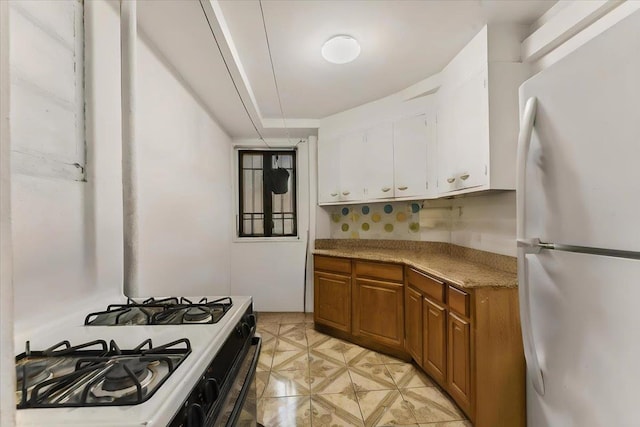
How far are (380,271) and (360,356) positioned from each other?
787 mm

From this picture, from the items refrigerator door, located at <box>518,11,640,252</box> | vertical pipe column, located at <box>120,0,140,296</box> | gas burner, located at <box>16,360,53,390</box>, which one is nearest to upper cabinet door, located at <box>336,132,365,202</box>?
refrigerator door, located at <box>518,11,640,252</box>

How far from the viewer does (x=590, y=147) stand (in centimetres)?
80

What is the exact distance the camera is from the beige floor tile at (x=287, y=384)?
6.58 ft

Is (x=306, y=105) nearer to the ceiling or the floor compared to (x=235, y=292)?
nearer to the ceiling

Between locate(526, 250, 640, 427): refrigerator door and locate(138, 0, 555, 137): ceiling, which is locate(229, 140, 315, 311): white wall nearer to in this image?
locate(138, 0, 555, 137): ceiling

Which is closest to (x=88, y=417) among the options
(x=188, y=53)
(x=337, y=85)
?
(x=188, y=53)

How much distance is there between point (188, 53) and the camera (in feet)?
5.97

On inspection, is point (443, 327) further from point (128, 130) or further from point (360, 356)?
point (128, 130)

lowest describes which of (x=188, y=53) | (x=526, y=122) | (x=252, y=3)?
(x=526, y=122)

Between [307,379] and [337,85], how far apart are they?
2.47 meters

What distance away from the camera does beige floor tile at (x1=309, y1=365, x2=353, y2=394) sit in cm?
204

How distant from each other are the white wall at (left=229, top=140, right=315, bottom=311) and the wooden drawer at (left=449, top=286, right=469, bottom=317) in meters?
2.25

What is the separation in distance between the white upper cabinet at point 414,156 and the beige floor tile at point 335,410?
5.66 ft

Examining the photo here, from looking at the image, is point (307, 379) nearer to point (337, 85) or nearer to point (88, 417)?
point (88, 417)
